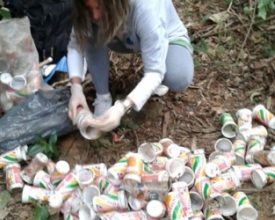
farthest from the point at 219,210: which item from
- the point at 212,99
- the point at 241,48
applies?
the point at 241,48

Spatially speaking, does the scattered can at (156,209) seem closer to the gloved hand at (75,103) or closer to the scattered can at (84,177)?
the scattered can at (84,177)

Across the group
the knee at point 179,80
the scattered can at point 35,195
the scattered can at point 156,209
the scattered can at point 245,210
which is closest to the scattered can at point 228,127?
the knee at point 179,80

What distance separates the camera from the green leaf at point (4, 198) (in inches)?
86.6

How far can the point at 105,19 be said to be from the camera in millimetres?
1972

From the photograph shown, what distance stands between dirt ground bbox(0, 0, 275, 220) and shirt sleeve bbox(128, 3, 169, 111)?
422 millimetres

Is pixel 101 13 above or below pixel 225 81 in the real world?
above

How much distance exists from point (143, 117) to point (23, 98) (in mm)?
577

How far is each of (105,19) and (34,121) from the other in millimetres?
645

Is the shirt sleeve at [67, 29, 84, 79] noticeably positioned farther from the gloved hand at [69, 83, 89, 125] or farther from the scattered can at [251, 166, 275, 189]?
the scattered can at [251, 166, 275, 189]

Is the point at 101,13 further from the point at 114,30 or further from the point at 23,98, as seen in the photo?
the point at 23,98

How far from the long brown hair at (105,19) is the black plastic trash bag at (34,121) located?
416 millimetres

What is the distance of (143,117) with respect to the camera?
251cm

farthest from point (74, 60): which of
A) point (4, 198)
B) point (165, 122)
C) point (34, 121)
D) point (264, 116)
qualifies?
point (264, 116)

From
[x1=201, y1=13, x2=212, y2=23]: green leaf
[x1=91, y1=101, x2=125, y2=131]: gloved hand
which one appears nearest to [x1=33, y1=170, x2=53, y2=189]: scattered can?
[x1=91, y1=101, x2=125, y2=131]: gloved hand
